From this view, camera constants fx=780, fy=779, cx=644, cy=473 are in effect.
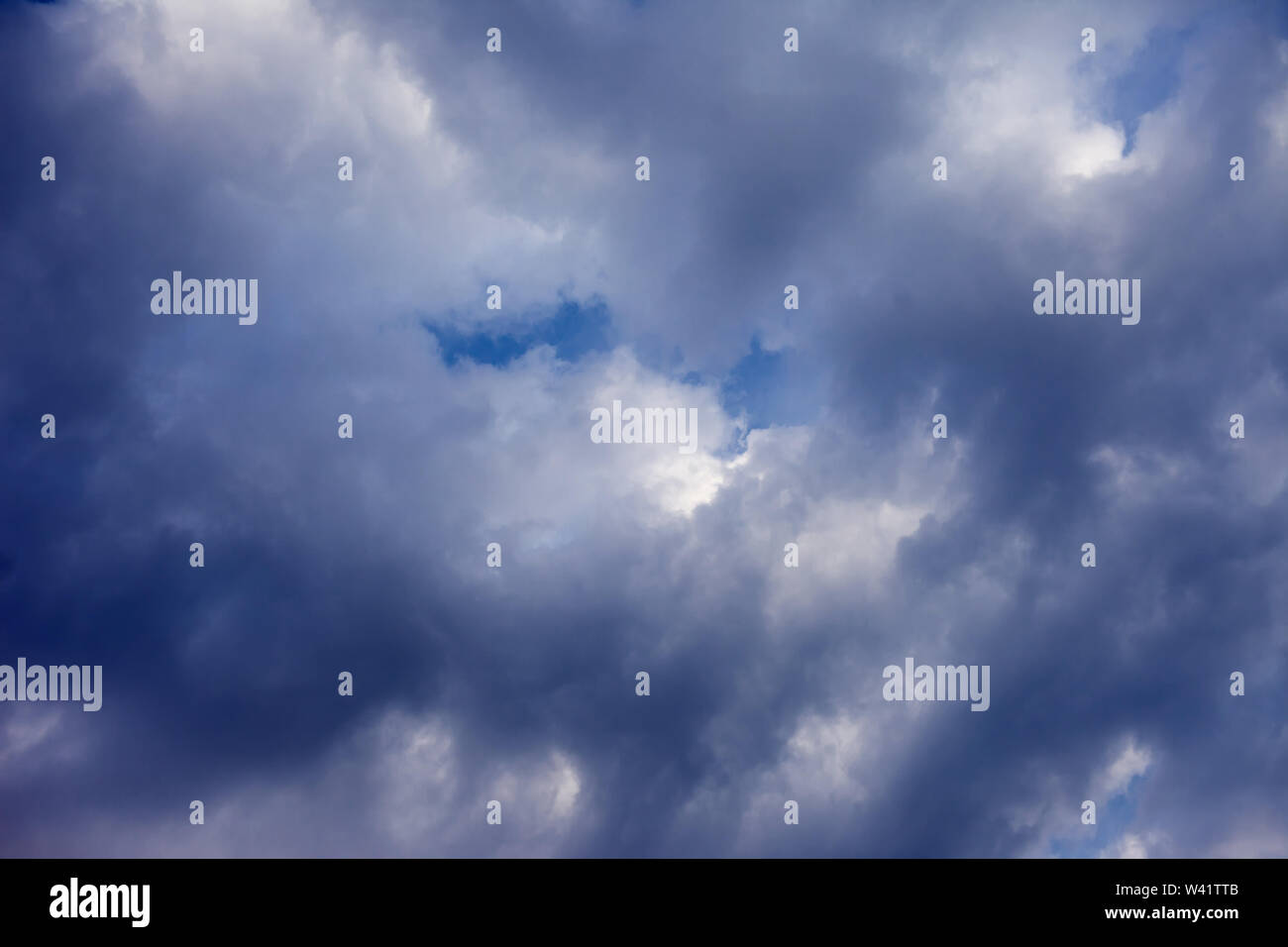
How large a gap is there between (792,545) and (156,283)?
35.3 m

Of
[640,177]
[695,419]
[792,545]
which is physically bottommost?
[792,545]

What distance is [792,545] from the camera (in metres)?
40.8

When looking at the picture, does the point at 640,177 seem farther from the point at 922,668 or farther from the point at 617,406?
the point at 922,668
